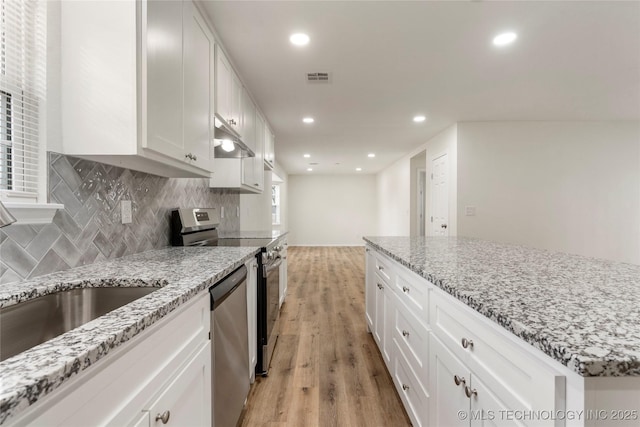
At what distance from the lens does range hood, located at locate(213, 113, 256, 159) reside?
7.01 feet

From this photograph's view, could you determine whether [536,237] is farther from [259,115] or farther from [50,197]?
[50,197]

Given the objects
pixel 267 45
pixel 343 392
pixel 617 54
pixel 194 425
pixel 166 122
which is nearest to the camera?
pixel 194 425

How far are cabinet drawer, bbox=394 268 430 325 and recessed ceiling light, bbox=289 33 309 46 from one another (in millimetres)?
1737

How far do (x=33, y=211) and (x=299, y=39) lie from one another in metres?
1.88

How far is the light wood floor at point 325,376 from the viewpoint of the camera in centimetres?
164

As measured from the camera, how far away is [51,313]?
0.97m

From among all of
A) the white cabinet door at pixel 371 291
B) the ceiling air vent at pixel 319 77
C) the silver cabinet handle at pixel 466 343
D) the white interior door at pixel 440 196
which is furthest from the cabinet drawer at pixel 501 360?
the white interior door at pixel 440 196

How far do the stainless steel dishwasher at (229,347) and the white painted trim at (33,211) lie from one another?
632mm

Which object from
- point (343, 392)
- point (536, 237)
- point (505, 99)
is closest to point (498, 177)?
point (536, 237)

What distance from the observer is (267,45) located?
2209 mm

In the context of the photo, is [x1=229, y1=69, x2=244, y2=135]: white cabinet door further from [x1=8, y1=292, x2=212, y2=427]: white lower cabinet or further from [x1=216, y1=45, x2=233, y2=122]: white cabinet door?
[x1=8, y1=292, x2=212, y2=427]: white lower cabinet

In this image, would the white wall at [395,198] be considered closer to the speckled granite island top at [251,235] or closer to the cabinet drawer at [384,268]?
the speckled granite island top at [251,235]

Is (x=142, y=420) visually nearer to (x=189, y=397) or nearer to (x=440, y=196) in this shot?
(x=189, y=397)

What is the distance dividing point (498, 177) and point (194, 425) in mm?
4698
